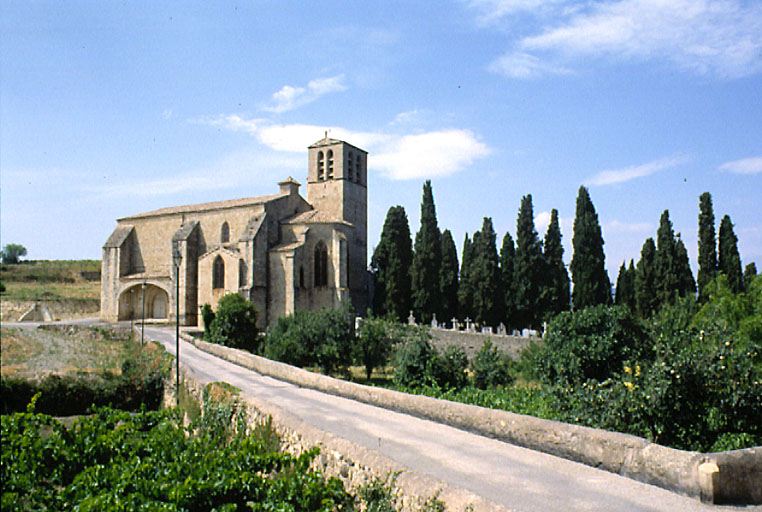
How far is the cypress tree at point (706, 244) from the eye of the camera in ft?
111

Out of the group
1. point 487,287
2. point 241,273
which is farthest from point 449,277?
point 241,273

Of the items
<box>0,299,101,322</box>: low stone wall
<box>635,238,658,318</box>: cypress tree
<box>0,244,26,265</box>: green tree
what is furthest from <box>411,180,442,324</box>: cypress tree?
<box>0,244,26,265</box>: green tree

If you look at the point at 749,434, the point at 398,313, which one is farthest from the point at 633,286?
the point at 749,434

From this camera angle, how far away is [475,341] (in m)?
28.6

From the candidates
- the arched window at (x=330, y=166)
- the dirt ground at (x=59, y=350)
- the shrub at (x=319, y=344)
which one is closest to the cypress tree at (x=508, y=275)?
the arched window at (x=330, y=166)

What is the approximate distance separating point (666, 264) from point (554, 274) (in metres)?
6.57

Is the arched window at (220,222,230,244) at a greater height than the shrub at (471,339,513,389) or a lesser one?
greater

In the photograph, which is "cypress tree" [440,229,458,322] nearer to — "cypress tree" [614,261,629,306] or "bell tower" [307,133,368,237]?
"bell tower" [307,133,368,237]

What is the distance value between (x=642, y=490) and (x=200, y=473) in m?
4.42

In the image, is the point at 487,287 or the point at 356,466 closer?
the point at 356,466

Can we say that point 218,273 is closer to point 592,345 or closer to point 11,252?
point 11,252

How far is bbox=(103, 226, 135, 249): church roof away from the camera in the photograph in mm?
43656

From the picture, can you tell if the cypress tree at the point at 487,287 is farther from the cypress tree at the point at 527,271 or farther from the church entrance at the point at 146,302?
the church entrance at the point at 146,302

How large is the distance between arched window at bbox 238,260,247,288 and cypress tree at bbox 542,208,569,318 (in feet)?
63.6
